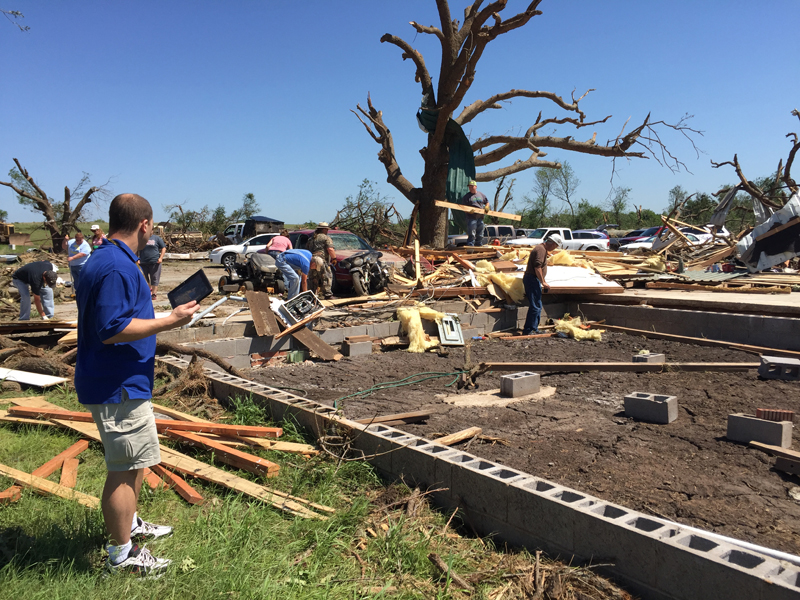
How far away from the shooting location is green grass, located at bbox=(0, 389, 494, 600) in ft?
9.06

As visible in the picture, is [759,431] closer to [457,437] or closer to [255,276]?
[457,437]

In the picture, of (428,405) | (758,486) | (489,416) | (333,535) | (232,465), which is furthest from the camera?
(428,405)

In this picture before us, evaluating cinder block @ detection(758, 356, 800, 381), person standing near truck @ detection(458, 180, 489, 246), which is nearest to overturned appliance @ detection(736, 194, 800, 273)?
person standing near truck @ detection(458, 180, 489, 246)

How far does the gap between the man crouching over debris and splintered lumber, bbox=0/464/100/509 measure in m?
0.96

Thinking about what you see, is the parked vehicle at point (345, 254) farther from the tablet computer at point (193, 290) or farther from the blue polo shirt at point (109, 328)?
the blue polo shirt at point (109, 328)

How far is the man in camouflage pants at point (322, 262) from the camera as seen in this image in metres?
12.7

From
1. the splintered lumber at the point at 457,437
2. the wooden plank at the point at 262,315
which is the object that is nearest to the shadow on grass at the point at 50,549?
the splintered lumber at the point at 457,437

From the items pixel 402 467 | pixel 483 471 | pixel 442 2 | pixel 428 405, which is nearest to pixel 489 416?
pixel 428 405

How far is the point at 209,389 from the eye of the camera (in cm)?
656

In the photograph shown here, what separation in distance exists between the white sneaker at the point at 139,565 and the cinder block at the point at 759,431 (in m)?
4.55

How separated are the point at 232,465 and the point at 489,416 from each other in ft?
8.62

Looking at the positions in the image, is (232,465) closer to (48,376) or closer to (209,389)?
(209,389)

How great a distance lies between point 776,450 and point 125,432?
455cm

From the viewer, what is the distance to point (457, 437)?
15.7 feet
